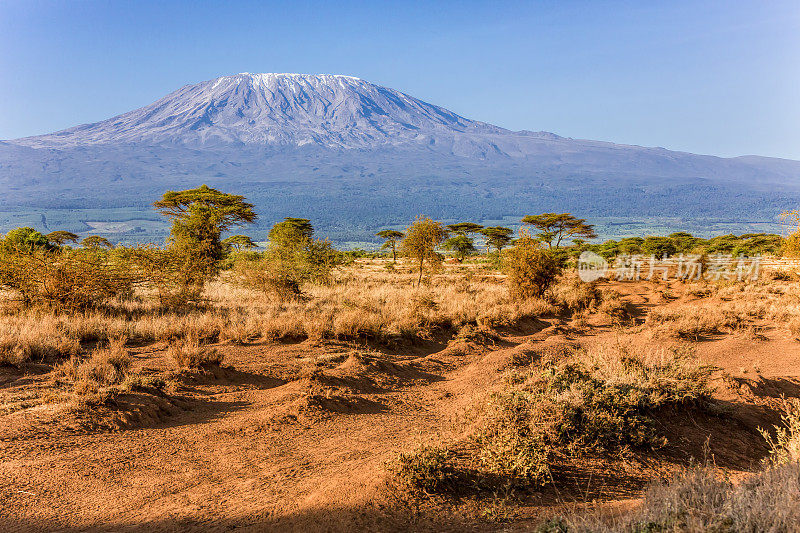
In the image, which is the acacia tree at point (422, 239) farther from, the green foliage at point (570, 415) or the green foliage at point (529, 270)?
the green foliage at point (570, 415)

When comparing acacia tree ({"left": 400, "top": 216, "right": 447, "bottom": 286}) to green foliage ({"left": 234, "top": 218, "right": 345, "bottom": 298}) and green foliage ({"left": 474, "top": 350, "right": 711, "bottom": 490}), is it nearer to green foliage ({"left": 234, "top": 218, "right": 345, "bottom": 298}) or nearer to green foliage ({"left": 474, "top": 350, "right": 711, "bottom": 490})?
green foliage ({"left": 234, "top": 218, "right": 345, "bottom": 298})

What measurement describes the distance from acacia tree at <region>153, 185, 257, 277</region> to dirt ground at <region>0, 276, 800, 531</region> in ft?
40.1

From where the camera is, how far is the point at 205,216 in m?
22.2

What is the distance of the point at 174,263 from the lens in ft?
44.6

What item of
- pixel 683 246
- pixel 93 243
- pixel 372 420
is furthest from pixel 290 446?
pixel 683 246

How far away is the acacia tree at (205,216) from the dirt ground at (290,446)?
12.2 meters

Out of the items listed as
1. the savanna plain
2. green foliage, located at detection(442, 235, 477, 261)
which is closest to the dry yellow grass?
the savanna plain

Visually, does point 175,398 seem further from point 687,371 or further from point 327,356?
point 687,371

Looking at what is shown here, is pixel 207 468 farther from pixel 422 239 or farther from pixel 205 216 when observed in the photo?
pixel 205 216

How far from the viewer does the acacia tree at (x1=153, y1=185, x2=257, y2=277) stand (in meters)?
20.7

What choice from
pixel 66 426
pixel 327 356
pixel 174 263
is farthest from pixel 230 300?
pixel 66 426

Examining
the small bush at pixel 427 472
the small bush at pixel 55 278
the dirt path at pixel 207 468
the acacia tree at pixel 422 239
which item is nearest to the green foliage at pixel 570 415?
the small bush at pixel 427 472

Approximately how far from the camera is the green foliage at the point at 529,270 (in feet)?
52.7

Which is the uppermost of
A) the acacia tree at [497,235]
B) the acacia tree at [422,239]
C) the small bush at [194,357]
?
the acacia tree at [422,239]
